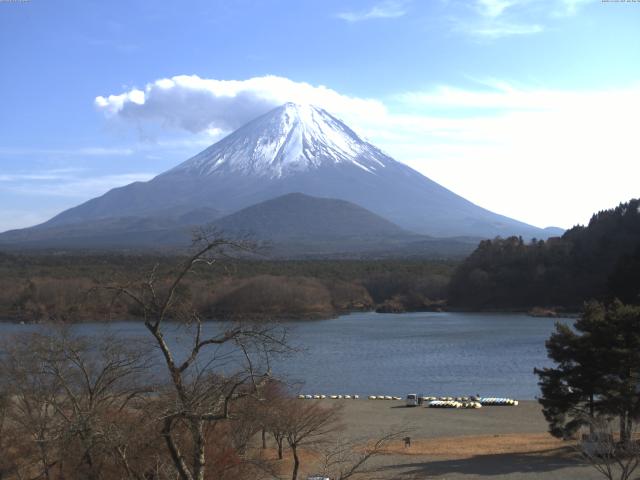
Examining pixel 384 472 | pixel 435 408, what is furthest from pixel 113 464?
pixel 435 408

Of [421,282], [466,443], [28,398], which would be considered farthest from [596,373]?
[421,282]

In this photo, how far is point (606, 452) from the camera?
852 cm

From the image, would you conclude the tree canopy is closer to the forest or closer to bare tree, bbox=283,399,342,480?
bare tree, bbox=283,399,342,480

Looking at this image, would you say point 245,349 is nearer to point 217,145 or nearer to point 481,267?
point 481,267

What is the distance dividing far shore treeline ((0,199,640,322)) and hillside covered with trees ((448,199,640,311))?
6cm

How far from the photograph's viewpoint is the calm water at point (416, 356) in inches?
821

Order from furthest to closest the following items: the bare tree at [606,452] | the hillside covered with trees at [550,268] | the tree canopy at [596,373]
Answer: the hillside covered with trees at [550,268] < the tree canopy at [596,373] < the bare tree at [606,452]

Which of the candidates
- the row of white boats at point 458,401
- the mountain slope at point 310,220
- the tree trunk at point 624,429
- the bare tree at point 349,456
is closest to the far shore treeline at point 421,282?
the row of white boats at point 458,401

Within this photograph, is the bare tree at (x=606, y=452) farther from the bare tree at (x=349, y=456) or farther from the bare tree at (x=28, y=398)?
the bare tree at (x=28, y=398)

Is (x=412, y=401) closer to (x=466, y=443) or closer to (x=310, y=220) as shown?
(x=466, y=443)

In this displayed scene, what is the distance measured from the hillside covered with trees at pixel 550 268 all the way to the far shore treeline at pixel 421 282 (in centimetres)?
6

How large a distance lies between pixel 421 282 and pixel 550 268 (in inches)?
347

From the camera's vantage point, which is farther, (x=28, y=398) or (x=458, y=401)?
(x=458, y=401)

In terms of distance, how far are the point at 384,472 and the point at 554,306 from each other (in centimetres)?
3706
